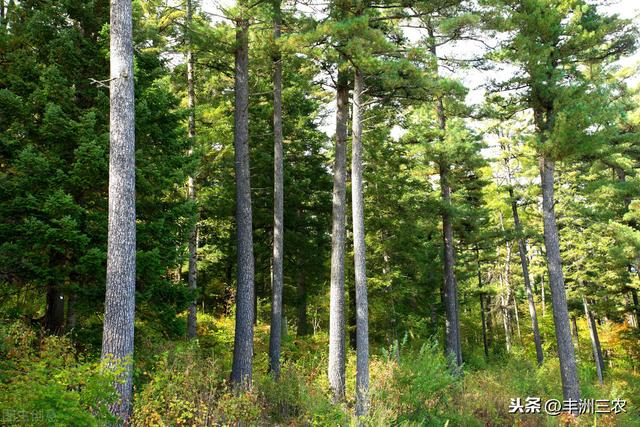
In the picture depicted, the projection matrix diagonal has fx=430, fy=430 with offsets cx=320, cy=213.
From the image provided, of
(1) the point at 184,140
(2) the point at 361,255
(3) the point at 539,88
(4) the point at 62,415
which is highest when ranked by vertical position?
(3) the point at 539,88

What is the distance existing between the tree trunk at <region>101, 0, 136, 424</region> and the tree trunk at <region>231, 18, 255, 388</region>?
156 inches

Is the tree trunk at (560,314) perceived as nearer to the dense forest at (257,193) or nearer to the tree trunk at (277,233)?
the dense forest at (257,193)

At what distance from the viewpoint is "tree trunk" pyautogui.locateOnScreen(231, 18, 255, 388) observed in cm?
1019

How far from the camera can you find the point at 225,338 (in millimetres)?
15516

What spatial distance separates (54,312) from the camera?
8.98 m

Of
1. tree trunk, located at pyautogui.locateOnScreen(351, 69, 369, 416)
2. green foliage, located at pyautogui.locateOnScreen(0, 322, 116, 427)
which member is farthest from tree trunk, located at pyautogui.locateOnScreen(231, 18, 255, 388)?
green foliage, located at pyautogui.locateOnScreen(0, 322, 116, 427)

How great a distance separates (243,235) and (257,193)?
565cm

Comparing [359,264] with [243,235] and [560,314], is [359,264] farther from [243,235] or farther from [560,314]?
[560,314]

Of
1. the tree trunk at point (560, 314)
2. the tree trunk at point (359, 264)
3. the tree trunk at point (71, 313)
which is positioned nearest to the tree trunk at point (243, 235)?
the tree trunk at point (359, 264)

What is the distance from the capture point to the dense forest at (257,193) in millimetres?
6789

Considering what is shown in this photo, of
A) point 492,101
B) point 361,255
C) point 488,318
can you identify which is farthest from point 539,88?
point 488,318

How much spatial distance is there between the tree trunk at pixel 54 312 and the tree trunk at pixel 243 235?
12.3ft

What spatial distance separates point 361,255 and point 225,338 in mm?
7680

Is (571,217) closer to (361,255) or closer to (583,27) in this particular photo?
(583,27)
